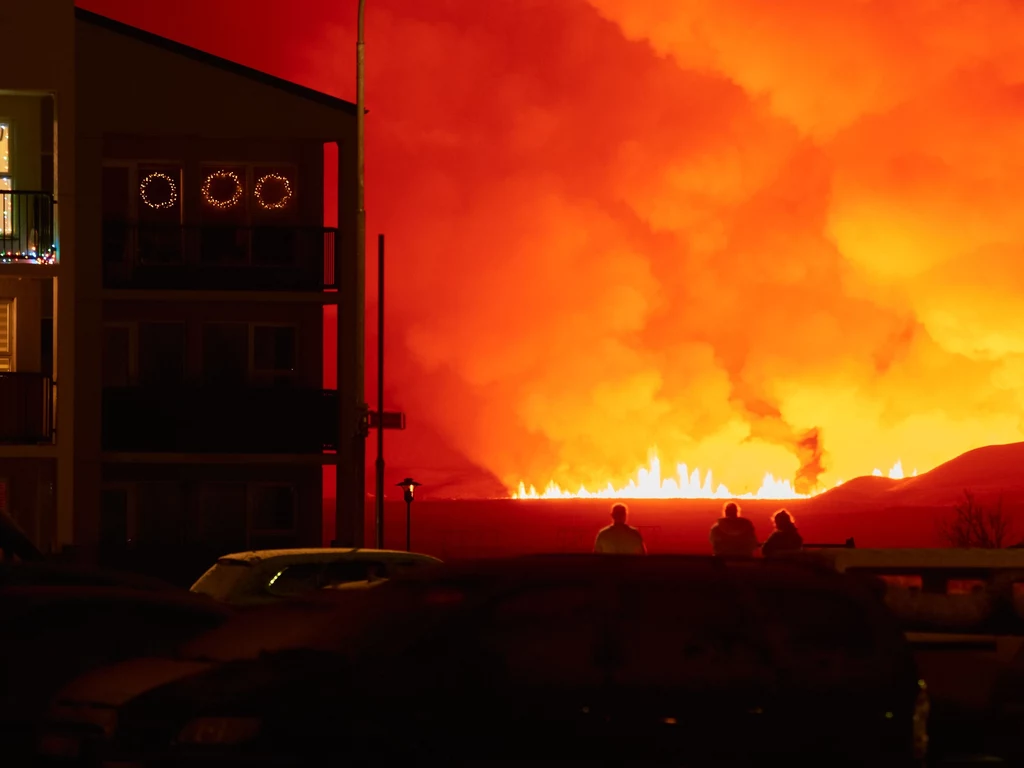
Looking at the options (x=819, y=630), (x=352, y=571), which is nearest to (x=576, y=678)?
(x=819, y=630)

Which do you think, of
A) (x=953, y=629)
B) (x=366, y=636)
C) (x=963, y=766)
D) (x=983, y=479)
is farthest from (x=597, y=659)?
(x=983, y=479)

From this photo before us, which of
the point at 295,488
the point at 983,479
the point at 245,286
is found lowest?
the point at 983,479

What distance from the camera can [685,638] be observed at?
8820mm

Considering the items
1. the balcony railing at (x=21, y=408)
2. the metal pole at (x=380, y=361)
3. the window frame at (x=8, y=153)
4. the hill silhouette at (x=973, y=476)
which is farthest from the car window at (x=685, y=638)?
the hill silhouette at (x=973, y=476)

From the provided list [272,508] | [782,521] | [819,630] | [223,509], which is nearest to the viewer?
[819,630]

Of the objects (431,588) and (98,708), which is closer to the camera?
(431,588)

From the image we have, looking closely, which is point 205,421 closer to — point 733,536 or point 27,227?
point 27,227

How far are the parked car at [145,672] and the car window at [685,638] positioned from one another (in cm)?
156

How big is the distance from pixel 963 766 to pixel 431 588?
10.5 ft

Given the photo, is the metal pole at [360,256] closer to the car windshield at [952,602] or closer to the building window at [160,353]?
the building window at [160,353]

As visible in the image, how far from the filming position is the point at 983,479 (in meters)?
174

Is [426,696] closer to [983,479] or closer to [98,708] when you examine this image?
[98,708]

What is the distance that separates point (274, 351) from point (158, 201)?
372 cm

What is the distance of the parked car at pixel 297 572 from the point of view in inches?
716
